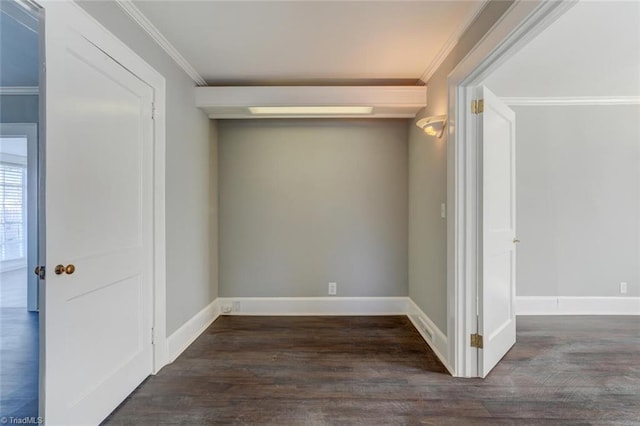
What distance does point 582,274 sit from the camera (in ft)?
11.0

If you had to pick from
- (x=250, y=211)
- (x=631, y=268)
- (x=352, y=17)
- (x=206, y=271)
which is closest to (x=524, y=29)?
(x=352, y=17)

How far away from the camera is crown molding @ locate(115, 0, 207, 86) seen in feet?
5.82

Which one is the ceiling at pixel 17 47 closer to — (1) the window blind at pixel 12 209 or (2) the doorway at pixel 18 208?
(2) the doorway at pixel 18 208

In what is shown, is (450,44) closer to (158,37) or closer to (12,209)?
(158,37)

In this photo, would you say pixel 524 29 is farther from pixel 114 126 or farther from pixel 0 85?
pixel 0 85

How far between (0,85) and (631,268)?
6.96m

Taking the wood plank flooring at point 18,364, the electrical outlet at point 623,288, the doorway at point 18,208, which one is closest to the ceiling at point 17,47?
the doorway at point 18,208

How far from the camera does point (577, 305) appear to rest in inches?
132

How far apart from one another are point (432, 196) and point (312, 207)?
1.36 metres

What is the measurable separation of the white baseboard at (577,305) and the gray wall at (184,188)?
3584 millimetres

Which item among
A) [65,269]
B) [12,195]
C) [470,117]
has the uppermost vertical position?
[470,117]

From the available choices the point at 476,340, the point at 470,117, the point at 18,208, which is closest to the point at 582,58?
the point at 470,117

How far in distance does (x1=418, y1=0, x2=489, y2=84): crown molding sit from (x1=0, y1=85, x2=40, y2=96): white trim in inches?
154

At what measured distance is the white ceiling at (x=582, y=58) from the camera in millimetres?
1847
